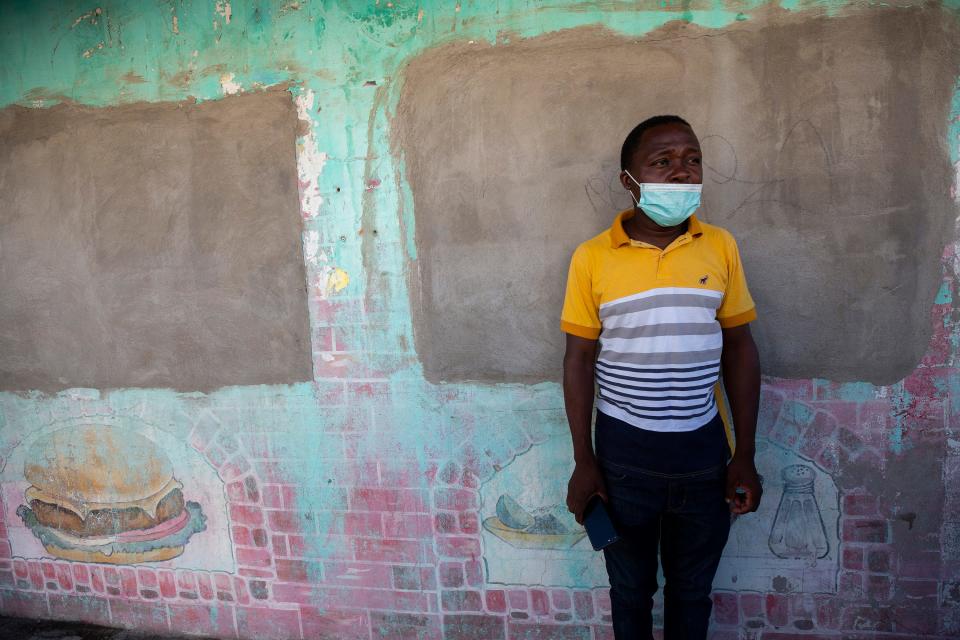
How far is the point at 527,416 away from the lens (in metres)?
2.53

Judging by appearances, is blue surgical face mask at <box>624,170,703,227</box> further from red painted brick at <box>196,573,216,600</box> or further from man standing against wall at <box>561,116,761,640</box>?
red painted brick at <box>196,573,216,600</box>

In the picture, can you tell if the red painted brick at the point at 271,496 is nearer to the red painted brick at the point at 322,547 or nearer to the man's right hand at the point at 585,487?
the red painted brick at the point at 322,547

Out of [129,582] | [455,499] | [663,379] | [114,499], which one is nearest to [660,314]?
[663,379]

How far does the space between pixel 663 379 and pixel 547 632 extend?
52.2 inches

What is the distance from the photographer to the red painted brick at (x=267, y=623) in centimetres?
286

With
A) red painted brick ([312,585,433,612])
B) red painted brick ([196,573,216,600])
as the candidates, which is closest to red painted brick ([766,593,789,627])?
red painted brick ([312,585,433,612])

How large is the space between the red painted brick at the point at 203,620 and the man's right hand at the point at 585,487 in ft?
6.01

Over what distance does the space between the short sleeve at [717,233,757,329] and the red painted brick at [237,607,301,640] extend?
2.25 metres

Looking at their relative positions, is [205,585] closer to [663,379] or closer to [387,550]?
[387,550]

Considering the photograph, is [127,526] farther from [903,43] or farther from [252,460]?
[903,43]

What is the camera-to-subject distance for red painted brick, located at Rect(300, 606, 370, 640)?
9.16ft

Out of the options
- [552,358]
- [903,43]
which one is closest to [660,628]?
[552,358]

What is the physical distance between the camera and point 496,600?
2.66 metres

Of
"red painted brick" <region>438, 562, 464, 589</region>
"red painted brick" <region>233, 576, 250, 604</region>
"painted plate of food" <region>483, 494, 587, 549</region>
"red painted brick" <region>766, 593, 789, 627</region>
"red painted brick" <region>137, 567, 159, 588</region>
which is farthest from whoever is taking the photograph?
"red painted brick" <region>137, 567, 159, 588</region>
